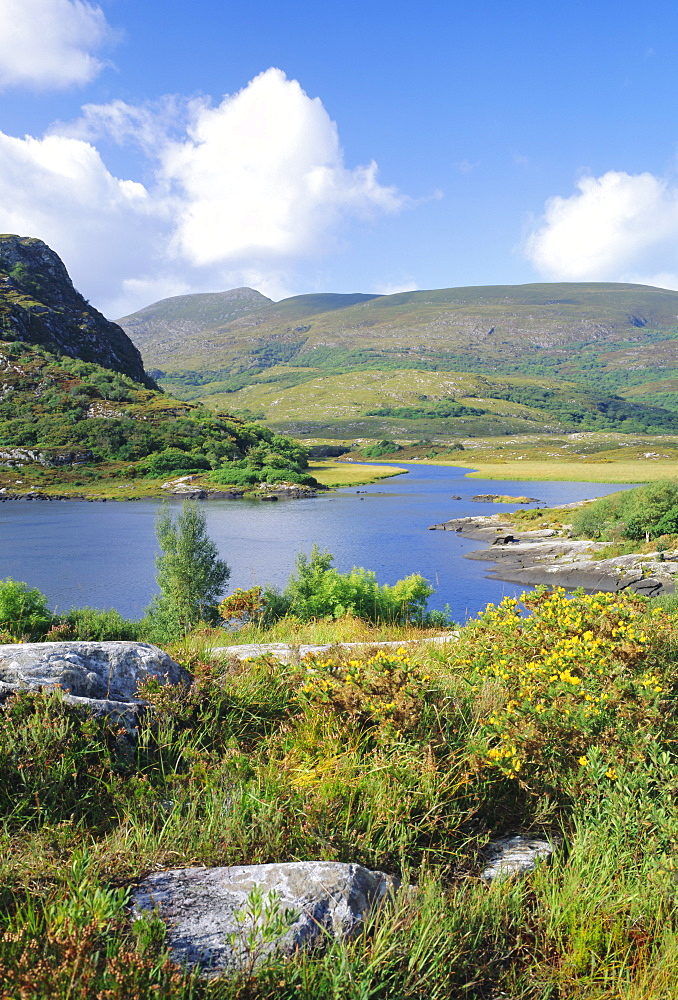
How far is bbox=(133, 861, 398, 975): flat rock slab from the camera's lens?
2.90 m

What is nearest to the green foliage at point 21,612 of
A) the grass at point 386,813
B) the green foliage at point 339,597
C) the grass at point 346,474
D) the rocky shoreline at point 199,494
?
the green foliage at point 339,597

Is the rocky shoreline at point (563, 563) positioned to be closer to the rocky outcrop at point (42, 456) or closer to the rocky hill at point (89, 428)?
the rocky hill at point (89, 428)

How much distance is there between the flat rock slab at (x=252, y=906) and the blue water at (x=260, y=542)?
69.3ft

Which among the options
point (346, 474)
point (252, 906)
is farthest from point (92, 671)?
point (346, 474)

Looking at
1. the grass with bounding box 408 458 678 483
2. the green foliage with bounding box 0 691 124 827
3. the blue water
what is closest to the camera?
the green foliage with bounding box 0 691 124 827

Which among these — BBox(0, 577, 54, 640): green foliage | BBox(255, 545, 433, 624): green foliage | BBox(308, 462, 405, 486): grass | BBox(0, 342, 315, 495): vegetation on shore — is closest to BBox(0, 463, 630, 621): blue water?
BBox(255, 545, 433, 624): green foliage

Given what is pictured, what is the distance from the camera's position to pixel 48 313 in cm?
17050

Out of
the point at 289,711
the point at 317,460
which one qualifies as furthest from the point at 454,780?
the point at 317,460

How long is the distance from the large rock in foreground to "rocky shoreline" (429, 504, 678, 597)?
3632 centimetres

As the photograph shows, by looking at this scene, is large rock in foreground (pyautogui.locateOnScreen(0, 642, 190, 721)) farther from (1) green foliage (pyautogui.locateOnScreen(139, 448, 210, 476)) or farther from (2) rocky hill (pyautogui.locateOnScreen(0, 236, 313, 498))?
(1) green foliage (pyautogui.locateOnScreen(139, 448, 210, 476))

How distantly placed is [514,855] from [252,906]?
1.93 meters

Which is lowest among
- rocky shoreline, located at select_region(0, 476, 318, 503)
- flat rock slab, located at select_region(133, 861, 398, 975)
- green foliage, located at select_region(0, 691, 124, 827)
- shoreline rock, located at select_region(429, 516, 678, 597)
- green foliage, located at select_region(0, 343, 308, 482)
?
shoreline rock, located at select_region(429, 516, 678, 597)

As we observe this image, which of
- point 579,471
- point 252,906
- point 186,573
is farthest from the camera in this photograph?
point 579,471

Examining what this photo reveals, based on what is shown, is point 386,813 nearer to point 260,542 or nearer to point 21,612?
point 21,612
